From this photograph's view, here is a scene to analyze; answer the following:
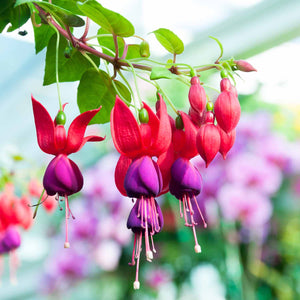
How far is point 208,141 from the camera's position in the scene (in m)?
0.37

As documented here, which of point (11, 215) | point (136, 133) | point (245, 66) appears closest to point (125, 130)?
point (136, 133)

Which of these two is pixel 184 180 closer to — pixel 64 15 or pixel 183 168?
pixel 183 168

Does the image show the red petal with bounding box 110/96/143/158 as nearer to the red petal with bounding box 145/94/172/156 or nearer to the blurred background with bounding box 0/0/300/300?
the red petal with bounding box 145/94/172/156

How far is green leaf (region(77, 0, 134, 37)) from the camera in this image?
36 centimetres

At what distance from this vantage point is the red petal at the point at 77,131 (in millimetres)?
378

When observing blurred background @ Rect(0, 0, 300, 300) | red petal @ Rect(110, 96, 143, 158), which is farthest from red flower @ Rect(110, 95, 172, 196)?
blurred background @ Rect(0, 0, 300, 300)

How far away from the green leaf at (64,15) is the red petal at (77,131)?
0.07 meters

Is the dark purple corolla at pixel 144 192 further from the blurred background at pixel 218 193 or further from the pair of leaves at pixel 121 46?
the blurred background at pixel 218 193

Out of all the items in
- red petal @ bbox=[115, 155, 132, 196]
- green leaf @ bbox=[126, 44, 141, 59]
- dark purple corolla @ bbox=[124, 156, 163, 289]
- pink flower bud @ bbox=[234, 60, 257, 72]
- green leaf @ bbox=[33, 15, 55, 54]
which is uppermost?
green leaf @ bbox=[33, 15, 55, 54]

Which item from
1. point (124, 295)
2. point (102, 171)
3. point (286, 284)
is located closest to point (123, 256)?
point (124, 295)

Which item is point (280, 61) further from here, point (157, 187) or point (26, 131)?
point (157, 187)

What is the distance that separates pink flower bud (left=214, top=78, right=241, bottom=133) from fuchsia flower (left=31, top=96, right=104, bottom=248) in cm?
10

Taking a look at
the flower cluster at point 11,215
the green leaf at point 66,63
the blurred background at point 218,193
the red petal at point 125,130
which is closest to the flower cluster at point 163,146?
the red petal at point 125,130

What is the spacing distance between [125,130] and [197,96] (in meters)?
0.07
